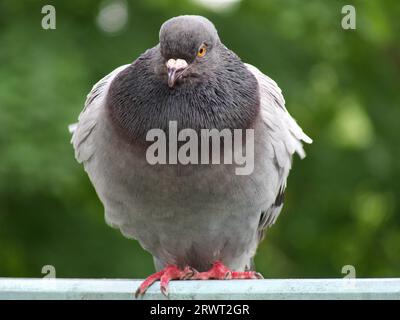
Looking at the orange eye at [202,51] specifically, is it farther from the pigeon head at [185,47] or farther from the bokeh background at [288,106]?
the bokeh background at [288,106]

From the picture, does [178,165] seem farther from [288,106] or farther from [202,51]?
[288,106]

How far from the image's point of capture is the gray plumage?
429 centimetres

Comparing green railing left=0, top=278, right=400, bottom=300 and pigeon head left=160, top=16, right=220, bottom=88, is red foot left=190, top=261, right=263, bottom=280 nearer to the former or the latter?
pigeon head left=160, top=16, right=220, bottom=88

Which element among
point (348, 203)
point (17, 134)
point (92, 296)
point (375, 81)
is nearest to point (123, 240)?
point (17, 134)

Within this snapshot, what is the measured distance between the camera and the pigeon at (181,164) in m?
4.29

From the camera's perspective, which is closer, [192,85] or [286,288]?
[286,288]

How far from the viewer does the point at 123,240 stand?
23.8 ft

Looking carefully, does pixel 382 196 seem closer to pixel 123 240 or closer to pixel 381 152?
pixel 381 152

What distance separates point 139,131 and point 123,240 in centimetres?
313

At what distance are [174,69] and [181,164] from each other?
1.76ft

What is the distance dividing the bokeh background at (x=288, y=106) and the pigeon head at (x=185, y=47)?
2.05m

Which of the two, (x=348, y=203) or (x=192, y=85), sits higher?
(x=192, y=85)

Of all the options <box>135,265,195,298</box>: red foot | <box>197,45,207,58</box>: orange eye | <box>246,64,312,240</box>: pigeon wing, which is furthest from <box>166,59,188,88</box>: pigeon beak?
<box>135,265,195,298</box>: red foot

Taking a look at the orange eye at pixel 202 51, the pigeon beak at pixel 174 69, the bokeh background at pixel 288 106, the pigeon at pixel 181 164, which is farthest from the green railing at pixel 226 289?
the bokeh background at pixel 288 106
